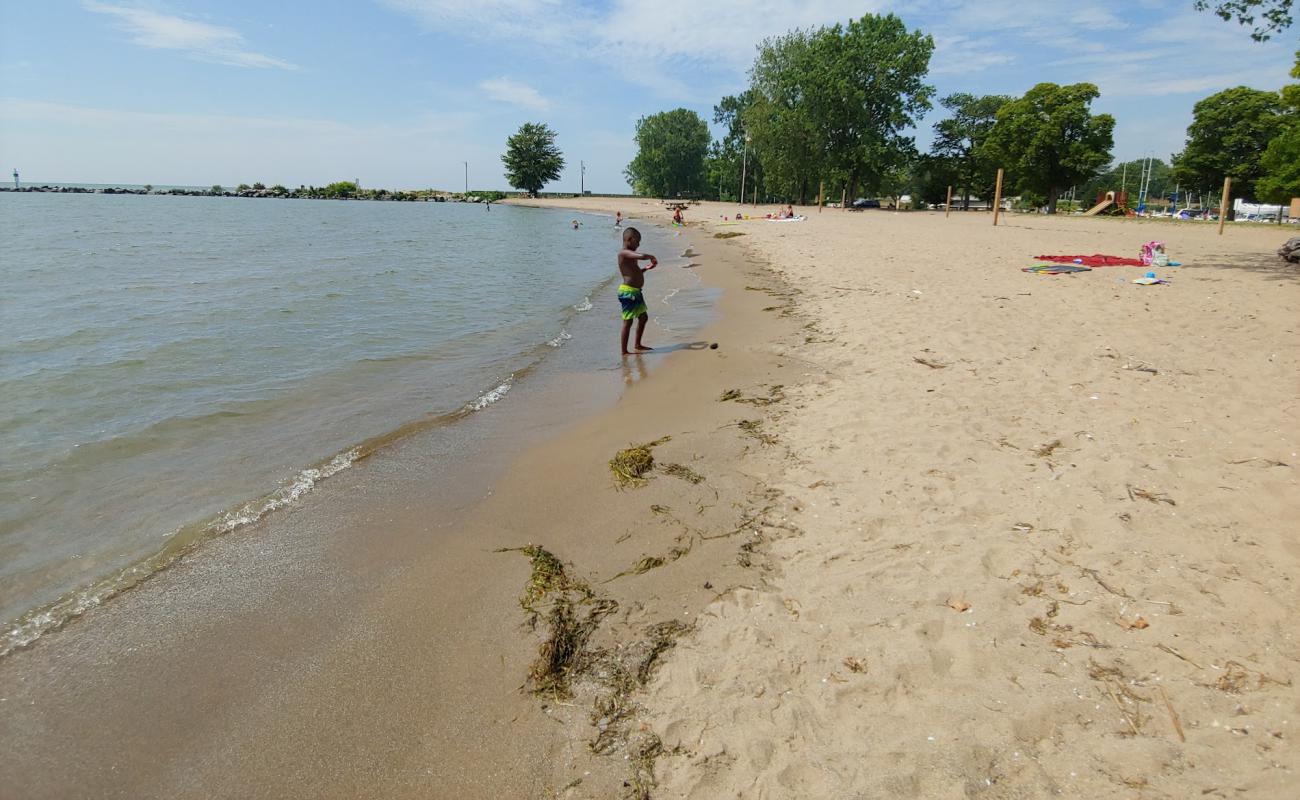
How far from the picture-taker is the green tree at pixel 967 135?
69.6m

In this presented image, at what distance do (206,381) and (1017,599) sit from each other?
31.3ft

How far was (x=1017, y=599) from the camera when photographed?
3.35 m

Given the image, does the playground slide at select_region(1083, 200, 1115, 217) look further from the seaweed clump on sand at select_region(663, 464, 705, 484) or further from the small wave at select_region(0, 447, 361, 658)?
the small wave at select_region(0, 447, 361, 658)

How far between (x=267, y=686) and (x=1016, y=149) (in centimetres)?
6778

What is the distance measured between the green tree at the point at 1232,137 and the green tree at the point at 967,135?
1773 cm

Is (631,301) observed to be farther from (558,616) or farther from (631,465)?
(558,616)

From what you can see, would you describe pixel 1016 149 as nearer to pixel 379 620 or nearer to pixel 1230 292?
pixel 1230 292

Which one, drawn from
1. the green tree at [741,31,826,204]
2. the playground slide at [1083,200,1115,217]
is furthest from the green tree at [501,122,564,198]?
the playground slide at [1083,200,1115,217]

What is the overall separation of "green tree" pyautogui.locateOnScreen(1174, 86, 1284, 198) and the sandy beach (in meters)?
56.6

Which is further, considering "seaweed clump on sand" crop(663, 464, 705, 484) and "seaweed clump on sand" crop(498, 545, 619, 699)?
"seaweed clump on sand" crop(663, 464, 705, 484)

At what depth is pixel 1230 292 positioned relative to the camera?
431 inches

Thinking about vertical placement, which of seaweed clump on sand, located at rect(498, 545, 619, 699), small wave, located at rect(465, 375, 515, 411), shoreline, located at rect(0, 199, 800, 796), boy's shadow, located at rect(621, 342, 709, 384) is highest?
boy's shadow, located at rect(621, 342, 709, 384)

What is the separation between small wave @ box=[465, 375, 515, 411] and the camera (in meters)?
7.73

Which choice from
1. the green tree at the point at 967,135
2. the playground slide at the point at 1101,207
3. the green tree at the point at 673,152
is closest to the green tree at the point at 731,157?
the green tree at the point at 673,152
